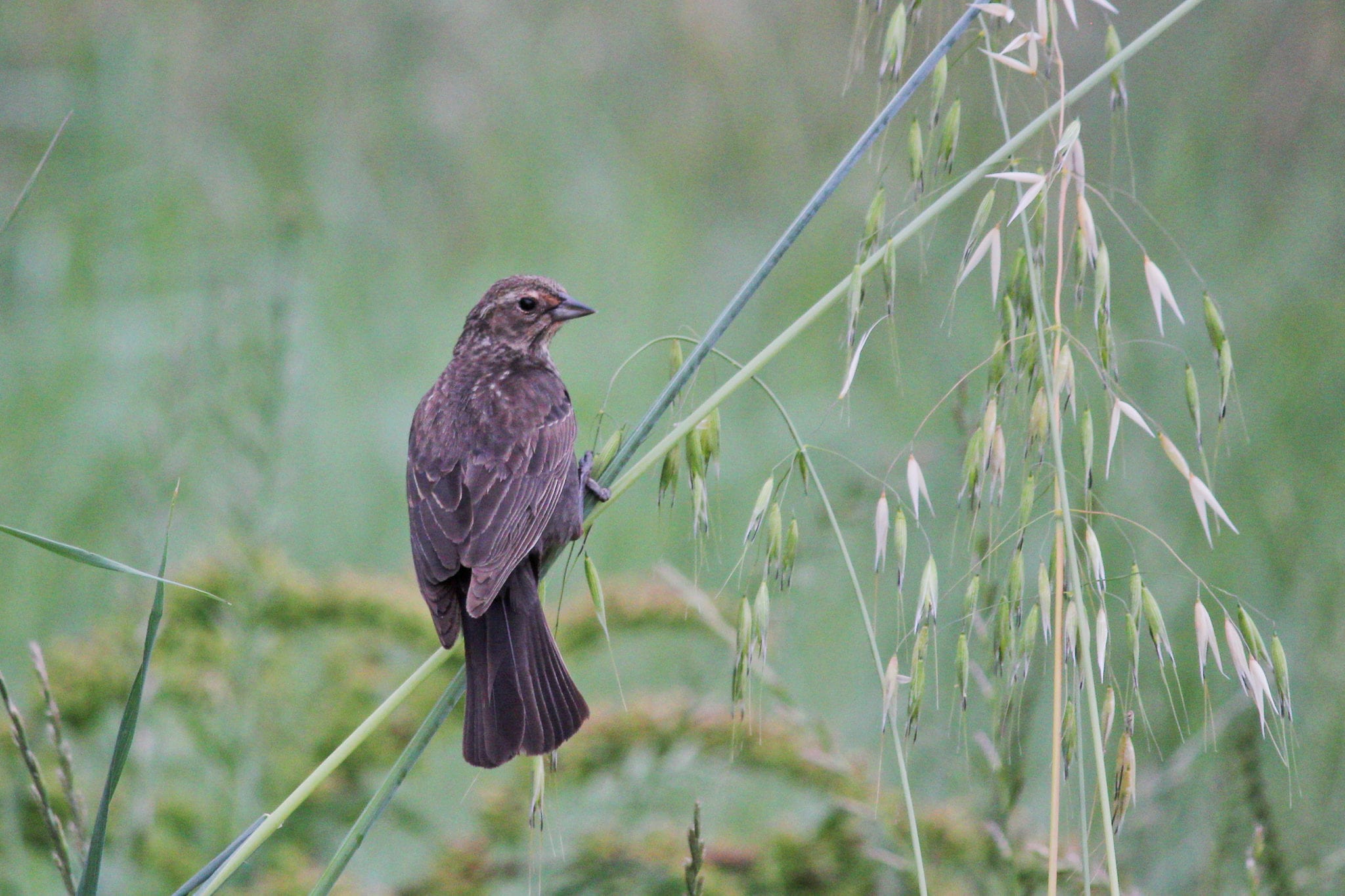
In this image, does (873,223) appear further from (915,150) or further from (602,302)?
(602,302)

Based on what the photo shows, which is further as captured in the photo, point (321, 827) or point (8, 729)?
point (321, 827)

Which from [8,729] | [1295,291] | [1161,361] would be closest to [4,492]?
[8,729]

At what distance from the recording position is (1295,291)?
512cm

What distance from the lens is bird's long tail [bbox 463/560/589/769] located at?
7.54 ft

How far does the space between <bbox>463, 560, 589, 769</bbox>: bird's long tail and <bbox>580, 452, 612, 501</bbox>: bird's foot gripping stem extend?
25 centimetres

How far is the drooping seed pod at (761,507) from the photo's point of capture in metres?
2.06

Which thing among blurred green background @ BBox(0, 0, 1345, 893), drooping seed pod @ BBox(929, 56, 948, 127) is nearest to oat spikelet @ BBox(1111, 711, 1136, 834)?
blurred green background @ BBox(0, 0, 1345, 893)

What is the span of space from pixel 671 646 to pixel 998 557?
2295mm

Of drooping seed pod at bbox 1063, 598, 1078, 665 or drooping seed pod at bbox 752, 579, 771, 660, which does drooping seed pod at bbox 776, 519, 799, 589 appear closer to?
drooping seed pod at bbox 752, 579, 771, 660

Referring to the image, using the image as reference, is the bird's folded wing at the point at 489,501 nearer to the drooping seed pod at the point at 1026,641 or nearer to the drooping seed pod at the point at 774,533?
the drooping seed pod at the point at 774,533

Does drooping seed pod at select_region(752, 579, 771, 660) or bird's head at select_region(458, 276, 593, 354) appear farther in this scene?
bird's head at select_region(458, 276, 593, 354)

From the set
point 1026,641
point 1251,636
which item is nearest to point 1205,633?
point 1251,636

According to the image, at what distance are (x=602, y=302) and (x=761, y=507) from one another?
146 inches

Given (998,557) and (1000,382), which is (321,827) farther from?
(1000,382)
